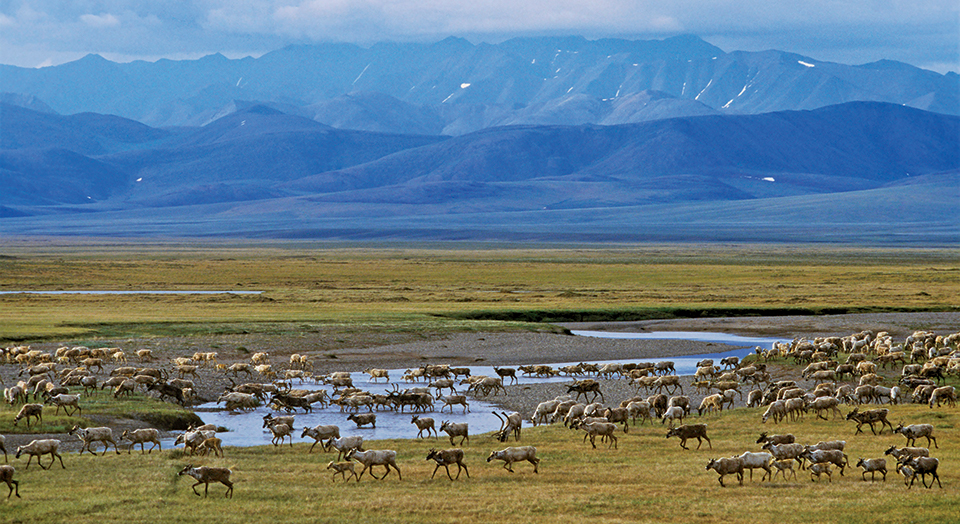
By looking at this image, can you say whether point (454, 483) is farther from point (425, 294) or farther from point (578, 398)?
point (425, 294)

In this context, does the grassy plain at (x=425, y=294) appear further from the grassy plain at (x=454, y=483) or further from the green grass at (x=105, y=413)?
the green grass at (x=105, y=413)

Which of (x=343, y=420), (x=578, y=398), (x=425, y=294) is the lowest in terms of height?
(x=343, y=420)

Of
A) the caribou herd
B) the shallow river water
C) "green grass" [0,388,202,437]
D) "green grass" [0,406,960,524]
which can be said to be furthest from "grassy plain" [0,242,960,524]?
"green grass" [0,388,202,437]

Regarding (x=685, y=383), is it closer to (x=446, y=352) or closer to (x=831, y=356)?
(x=831, y=356)

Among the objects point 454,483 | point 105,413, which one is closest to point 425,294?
point 105,413

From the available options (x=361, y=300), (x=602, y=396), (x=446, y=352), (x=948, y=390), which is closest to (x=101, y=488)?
(x=602, y=396)

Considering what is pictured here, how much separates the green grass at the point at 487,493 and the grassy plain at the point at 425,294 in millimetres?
25984

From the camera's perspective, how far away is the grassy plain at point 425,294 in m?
48.8

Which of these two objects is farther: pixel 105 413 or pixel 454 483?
pixel 105 413

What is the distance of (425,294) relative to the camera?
69.1 metres

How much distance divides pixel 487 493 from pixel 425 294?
173 feet

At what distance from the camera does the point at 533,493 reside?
1653 centimetres

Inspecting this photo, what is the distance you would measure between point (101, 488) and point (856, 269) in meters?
95.4

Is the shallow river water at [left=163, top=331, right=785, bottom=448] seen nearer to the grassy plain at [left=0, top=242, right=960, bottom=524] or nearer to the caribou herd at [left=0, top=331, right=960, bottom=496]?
the caribou herd at [left=0, top=331, right=960, bottom=496]
